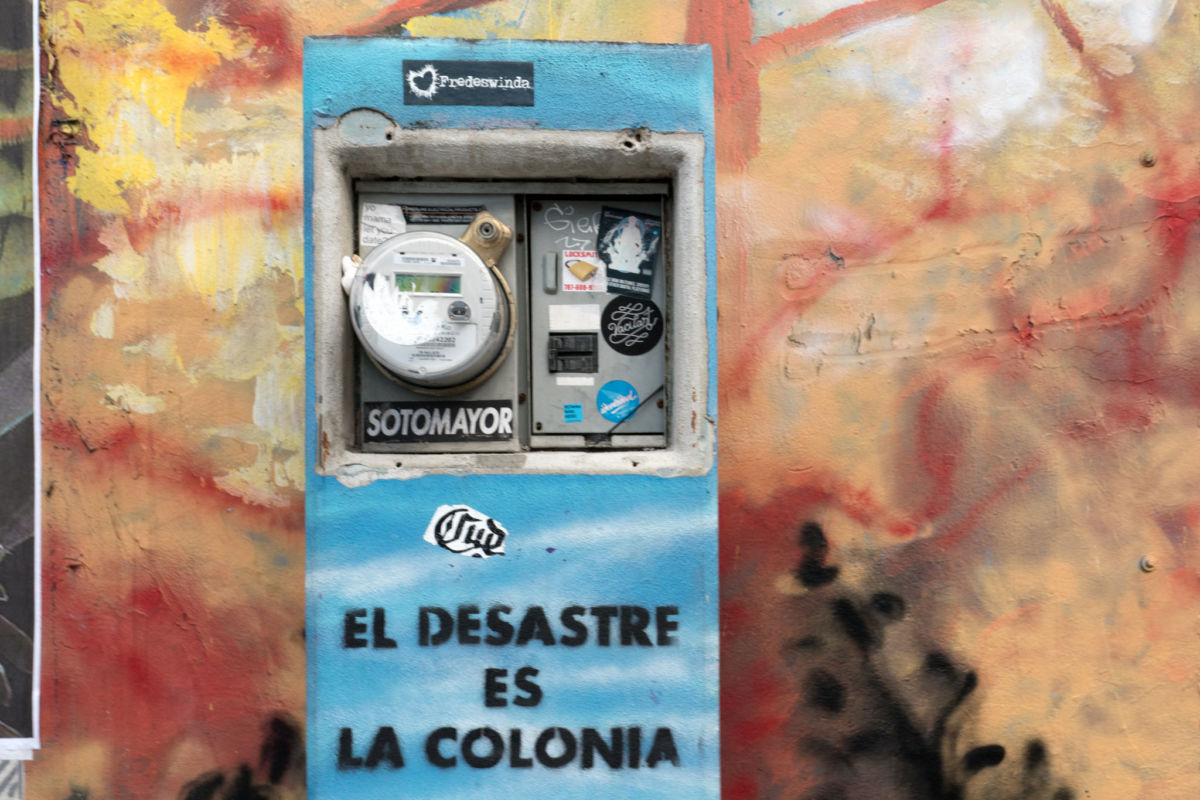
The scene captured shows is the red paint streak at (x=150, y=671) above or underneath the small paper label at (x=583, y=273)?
underneath

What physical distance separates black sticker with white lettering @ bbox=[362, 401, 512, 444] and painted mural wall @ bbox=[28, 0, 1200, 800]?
63 centimetres

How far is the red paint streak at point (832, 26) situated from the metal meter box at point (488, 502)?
0.78 m

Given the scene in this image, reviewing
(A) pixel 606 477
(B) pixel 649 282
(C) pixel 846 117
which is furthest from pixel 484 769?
(C) pixel 846 117

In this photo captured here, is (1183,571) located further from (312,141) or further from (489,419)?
(312,141)

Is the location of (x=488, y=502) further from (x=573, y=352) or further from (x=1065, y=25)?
(x=1065, y=25)

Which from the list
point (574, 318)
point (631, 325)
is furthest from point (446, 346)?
point (631, 325)

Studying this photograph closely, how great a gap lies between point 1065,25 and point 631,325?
72.2 inches

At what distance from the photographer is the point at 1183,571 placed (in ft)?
8.36

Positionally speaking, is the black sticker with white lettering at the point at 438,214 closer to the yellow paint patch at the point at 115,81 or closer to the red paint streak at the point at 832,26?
the yellow paint patch at the point at 115,81

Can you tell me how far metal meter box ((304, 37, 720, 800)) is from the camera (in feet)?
5.86

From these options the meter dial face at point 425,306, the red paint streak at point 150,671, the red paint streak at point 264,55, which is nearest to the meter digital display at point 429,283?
the meter dial face at point 425,306

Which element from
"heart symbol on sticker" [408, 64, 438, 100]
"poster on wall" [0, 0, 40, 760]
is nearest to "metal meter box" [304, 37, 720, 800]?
"heart symbol on sticker" [408, 64, 438, 100]

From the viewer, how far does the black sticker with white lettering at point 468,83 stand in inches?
70.8

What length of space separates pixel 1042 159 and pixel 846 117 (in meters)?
0.65
